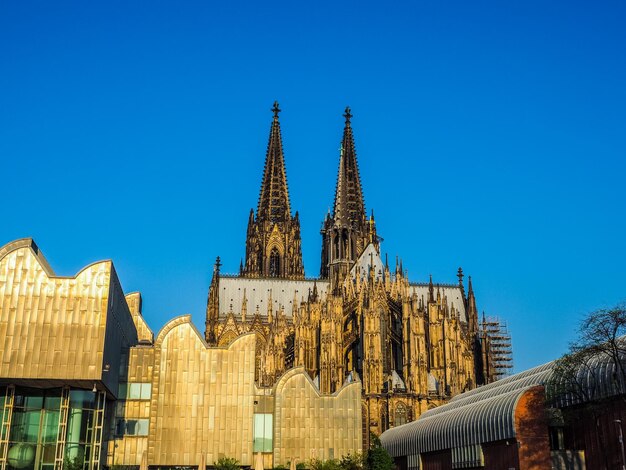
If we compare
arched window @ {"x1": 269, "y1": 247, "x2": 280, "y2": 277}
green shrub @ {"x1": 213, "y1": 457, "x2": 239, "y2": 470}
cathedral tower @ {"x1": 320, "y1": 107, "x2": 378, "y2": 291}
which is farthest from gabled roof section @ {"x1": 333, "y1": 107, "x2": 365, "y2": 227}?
green shrub @ {"x1": 213, "y1": 457, "x2": 239, "y2": 470}

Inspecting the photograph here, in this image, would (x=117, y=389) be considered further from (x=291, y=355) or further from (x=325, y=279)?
(x=325, y=279)

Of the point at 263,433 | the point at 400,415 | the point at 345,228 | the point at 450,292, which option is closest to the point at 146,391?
the point at 263,433

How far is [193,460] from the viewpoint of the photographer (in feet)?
171

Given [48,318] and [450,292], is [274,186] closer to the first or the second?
[450,292]

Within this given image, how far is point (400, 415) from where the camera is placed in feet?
236

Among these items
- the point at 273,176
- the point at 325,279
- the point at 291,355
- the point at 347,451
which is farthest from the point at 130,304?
the point at 273,176

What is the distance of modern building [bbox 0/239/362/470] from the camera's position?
44531 mm

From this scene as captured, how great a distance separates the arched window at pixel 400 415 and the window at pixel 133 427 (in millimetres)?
27452

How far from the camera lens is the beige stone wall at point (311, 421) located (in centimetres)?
5431

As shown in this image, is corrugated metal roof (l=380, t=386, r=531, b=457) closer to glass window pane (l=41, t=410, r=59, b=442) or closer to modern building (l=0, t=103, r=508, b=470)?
modern building (l=0, t=103, r=508, b=470)

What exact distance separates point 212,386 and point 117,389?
645 cm

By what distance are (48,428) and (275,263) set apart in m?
66.3

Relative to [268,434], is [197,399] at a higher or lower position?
higher

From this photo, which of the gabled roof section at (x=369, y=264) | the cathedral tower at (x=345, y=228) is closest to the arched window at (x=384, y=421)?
the gabled roof section at (x=369, y=264)
